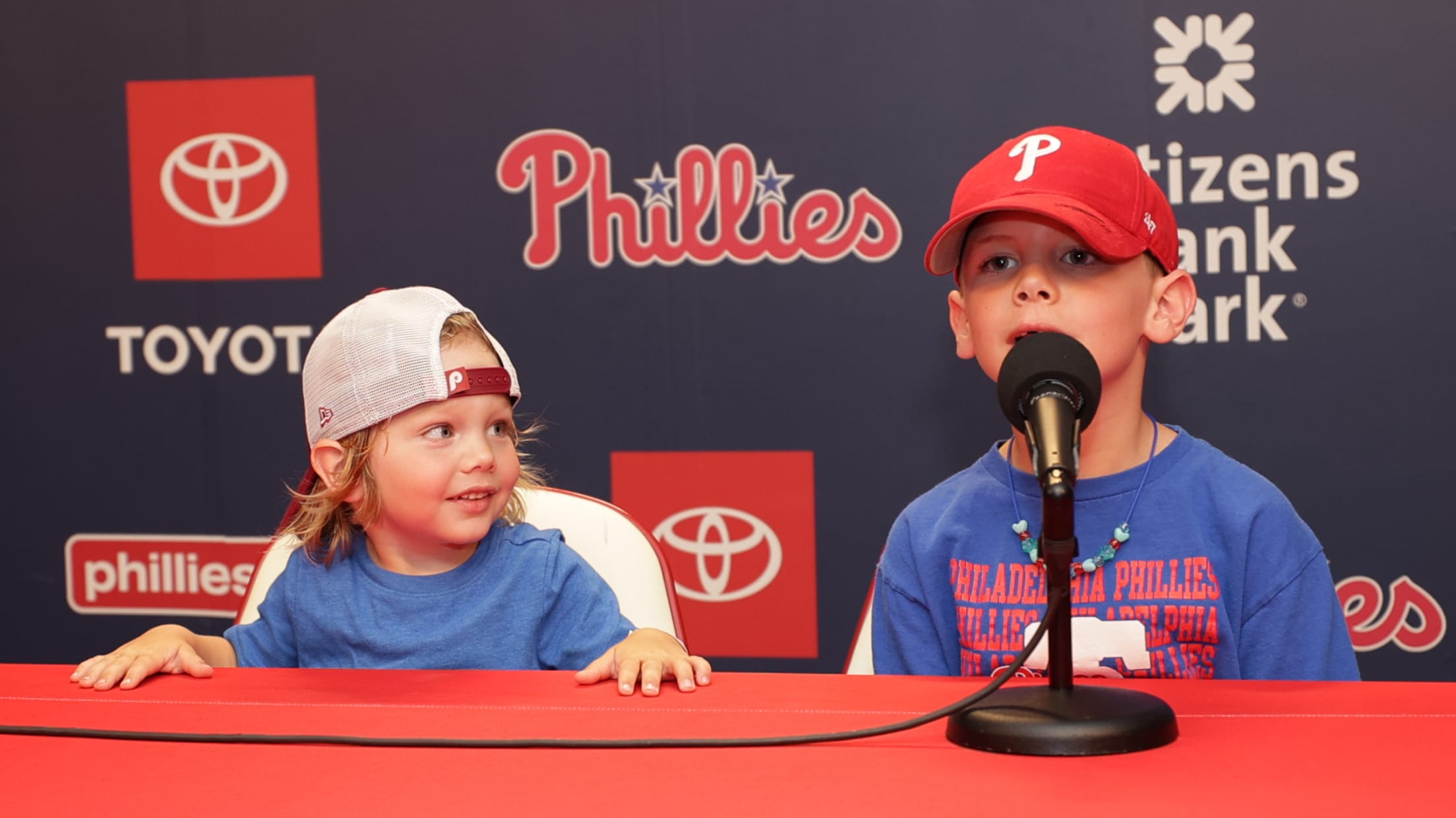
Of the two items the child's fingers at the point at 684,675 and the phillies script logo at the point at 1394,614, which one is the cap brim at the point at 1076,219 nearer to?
the child's fingers at the point at 684,675

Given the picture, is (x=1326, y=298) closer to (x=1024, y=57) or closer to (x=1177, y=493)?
(x=1024, y=57)

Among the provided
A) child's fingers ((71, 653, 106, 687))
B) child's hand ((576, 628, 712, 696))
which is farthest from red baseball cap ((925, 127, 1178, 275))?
child's fingers ((71, 653, 106, 687))

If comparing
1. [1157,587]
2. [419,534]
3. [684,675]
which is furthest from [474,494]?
[1157,587]

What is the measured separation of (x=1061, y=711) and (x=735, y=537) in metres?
1.50

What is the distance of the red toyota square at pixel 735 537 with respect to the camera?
231 centimetres

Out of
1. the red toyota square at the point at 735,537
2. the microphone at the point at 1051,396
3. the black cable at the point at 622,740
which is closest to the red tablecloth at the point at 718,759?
the black cable at the point at 622,740

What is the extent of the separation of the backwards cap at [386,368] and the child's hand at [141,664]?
0.35 metres

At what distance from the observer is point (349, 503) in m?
1.57

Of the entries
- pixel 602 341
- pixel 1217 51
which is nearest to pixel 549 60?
pixel 602 341

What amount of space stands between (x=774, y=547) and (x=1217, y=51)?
108 cm

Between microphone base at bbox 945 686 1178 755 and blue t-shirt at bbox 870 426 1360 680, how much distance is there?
0.39 metres

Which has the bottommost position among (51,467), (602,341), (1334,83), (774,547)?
(774,547)

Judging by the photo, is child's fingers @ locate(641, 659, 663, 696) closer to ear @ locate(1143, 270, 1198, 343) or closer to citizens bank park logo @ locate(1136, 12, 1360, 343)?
ear @ locate(1143, 270, 1198, 343)

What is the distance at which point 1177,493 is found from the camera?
131cm
